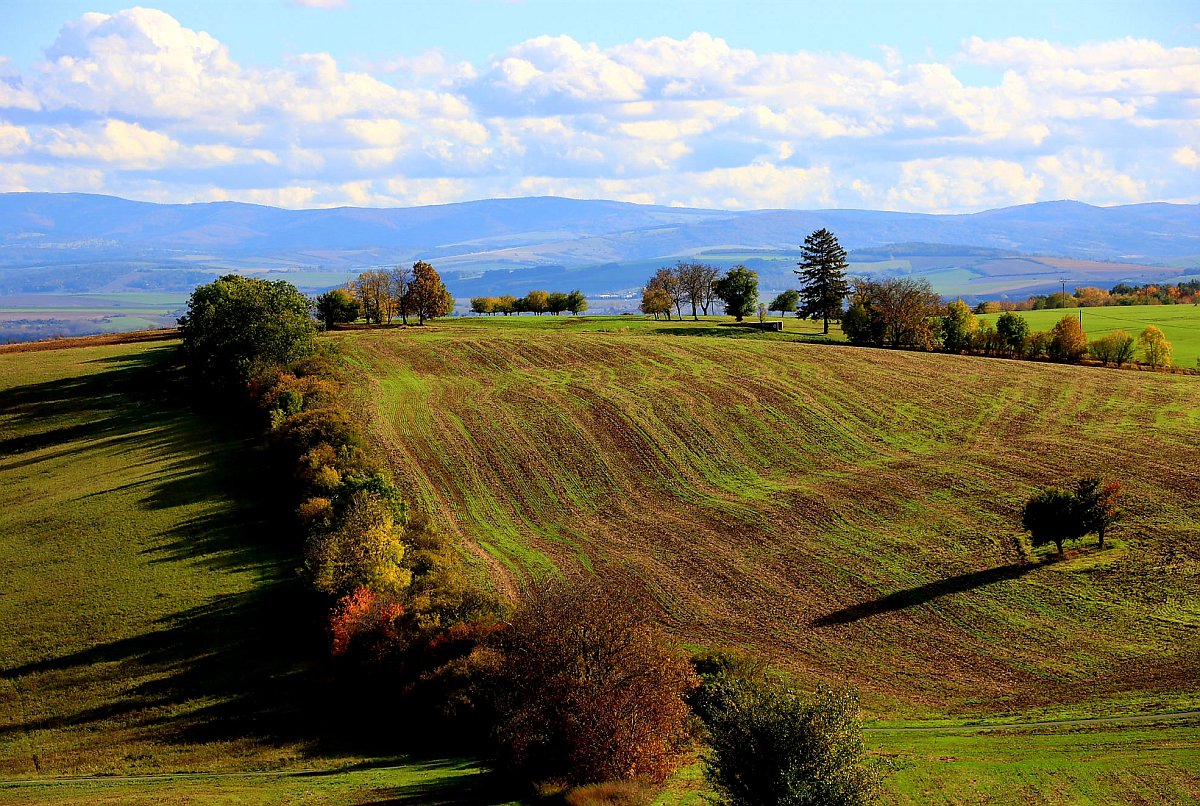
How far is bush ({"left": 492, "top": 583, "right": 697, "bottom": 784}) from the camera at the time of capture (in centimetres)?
2769

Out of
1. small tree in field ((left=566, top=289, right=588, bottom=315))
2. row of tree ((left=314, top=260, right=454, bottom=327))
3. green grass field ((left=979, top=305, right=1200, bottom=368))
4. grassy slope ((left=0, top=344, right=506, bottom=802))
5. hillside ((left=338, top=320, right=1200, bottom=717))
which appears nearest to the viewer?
grassy slope ((left=0, top=344, right=506, bottom=802))

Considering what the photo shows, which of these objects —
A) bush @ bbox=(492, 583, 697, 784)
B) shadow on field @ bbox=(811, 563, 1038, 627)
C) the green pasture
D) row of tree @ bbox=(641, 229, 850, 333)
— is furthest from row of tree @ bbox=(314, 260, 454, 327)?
the green pasture

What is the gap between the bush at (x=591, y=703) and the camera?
90.8 feet

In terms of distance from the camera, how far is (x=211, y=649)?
41844 millimetres

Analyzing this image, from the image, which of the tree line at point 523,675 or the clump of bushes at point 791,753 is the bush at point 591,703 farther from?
the clump of bushes at point 791,753

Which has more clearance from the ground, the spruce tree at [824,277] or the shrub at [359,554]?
the spruce tree at [824,277]

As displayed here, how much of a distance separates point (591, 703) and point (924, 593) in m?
24.3

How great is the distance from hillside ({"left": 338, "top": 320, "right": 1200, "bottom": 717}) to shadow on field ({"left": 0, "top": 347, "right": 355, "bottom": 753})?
35.1 ft

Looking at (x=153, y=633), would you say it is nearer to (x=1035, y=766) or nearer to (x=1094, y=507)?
(x=1035, y=766)

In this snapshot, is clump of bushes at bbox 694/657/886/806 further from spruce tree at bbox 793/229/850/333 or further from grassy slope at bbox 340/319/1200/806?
spruce tree at bbox 793/229/850/333

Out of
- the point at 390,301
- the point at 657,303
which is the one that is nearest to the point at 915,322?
the point at 657,303

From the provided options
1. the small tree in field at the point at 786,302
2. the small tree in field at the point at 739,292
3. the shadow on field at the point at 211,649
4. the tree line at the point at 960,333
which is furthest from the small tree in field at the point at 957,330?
the shadow on field at the point at 211,649

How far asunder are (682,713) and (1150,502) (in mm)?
39961

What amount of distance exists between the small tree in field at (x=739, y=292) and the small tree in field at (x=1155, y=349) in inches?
1925
